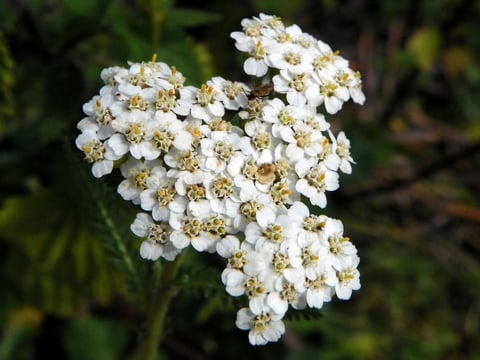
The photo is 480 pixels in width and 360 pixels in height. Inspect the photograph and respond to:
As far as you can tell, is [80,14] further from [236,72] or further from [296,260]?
[236,72]

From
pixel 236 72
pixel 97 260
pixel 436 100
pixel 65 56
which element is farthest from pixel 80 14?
pixel 436 100

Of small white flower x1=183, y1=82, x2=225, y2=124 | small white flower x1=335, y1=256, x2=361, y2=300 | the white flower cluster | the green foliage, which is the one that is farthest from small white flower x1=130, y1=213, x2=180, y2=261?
the green foliage

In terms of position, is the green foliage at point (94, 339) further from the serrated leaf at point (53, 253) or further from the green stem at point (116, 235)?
the green stem at point (116, 235)

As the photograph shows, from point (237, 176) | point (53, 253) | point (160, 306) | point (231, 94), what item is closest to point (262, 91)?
point (231, 94)

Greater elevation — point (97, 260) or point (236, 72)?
point (236, 72)

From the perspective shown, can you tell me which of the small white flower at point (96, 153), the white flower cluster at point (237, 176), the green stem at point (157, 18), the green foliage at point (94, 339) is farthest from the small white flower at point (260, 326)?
the green foliage at point (94, 339)

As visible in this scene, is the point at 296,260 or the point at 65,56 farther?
the point at 65,56
